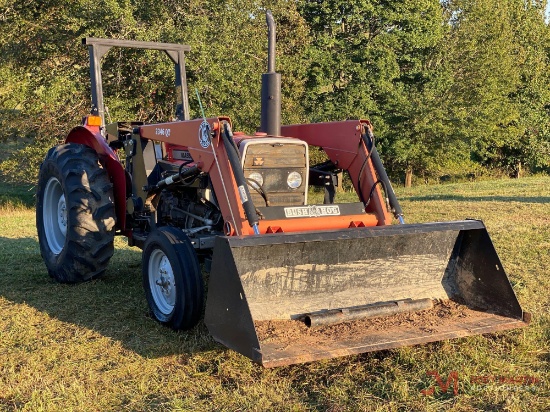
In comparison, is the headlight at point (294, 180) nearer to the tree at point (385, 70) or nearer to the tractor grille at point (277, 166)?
the tractor grille at point (277, 166)

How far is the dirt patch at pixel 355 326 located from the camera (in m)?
4.00

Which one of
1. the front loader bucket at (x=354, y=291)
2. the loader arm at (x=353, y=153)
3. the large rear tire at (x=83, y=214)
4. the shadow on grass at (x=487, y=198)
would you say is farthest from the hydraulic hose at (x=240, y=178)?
the shadow on grass at (x=487, y=198)

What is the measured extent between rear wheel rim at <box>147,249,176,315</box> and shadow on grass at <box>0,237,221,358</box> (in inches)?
6.1

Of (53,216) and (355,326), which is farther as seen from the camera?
(53,216)

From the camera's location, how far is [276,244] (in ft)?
13.3

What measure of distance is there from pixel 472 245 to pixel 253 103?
15.4 metres

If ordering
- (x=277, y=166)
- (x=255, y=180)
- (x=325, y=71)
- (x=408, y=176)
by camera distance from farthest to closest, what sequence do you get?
(x=408, y=176) → (x=325, y=71) → (x=277, y=166) → (x=255, y=180)

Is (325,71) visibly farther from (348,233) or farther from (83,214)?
(348,233)

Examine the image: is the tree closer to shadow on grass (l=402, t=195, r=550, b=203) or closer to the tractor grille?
shadow on grass (l=402, t=195, r=550, b=203)

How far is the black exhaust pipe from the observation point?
5121 mm

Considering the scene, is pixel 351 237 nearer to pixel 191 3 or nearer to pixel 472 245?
pixel 472 245

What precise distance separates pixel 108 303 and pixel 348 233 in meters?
2.51

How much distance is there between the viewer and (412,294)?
4750 millimetres

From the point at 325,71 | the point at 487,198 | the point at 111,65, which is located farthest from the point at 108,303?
the point at 325,71
